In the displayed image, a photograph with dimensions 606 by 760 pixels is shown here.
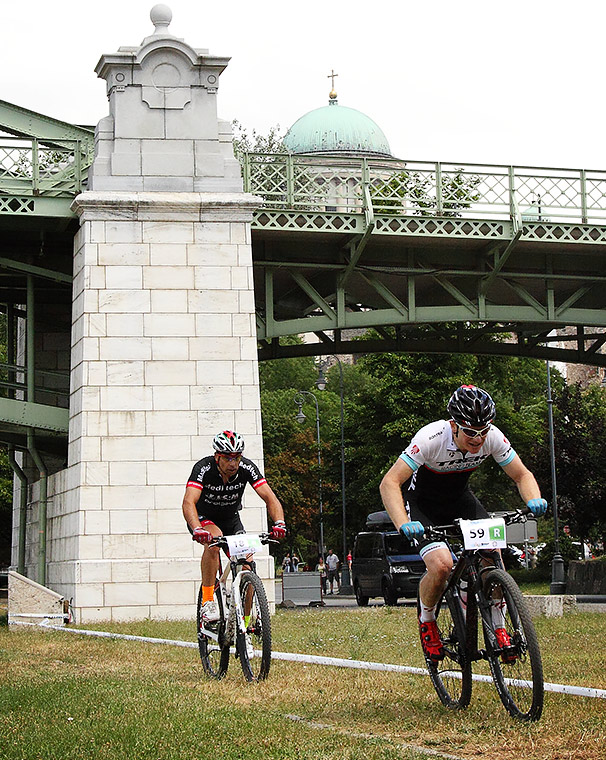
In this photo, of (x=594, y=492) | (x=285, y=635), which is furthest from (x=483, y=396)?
(x=594, y=492)

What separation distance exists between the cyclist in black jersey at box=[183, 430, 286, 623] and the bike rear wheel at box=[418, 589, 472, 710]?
6.65 ft

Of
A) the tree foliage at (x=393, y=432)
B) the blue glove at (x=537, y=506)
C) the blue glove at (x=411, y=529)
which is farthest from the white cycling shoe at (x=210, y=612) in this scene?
the tree foliage at (x=393, y=432)

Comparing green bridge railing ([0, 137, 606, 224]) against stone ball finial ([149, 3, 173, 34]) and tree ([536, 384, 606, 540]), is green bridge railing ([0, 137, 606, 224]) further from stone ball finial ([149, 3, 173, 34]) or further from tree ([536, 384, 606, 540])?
tree ([536, 384, 606, 540])

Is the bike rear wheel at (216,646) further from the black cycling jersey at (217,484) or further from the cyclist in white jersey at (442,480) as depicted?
the cyclist in white jersey at (442,480)

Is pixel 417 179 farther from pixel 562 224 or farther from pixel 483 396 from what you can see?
pixel 483 396

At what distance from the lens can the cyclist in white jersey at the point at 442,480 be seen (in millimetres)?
7145

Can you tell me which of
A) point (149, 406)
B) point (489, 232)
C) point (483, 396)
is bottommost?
point (483, 396)

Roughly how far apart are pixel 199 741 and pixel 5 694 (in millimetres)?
2719

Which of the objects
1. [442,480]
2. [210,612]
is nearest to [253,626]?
[210,612]

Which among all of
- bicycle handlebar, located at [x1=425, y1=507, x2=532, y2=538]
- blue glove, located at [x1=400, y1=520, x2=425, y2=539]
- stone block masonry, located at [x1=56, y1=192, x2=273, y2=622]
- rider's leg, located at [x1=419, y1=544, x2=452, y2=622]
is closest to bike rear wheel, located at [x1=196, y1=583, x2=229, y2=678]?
rider's leg, located at [x1=419, y1=544, x2=452, y2=622]

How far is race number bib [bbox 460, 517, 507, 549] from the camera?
703cm

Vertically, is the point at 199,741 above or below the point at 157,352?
below

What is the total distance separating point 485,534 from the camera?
7047 mm

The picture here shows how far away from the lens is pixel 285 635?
1495 centimetres
